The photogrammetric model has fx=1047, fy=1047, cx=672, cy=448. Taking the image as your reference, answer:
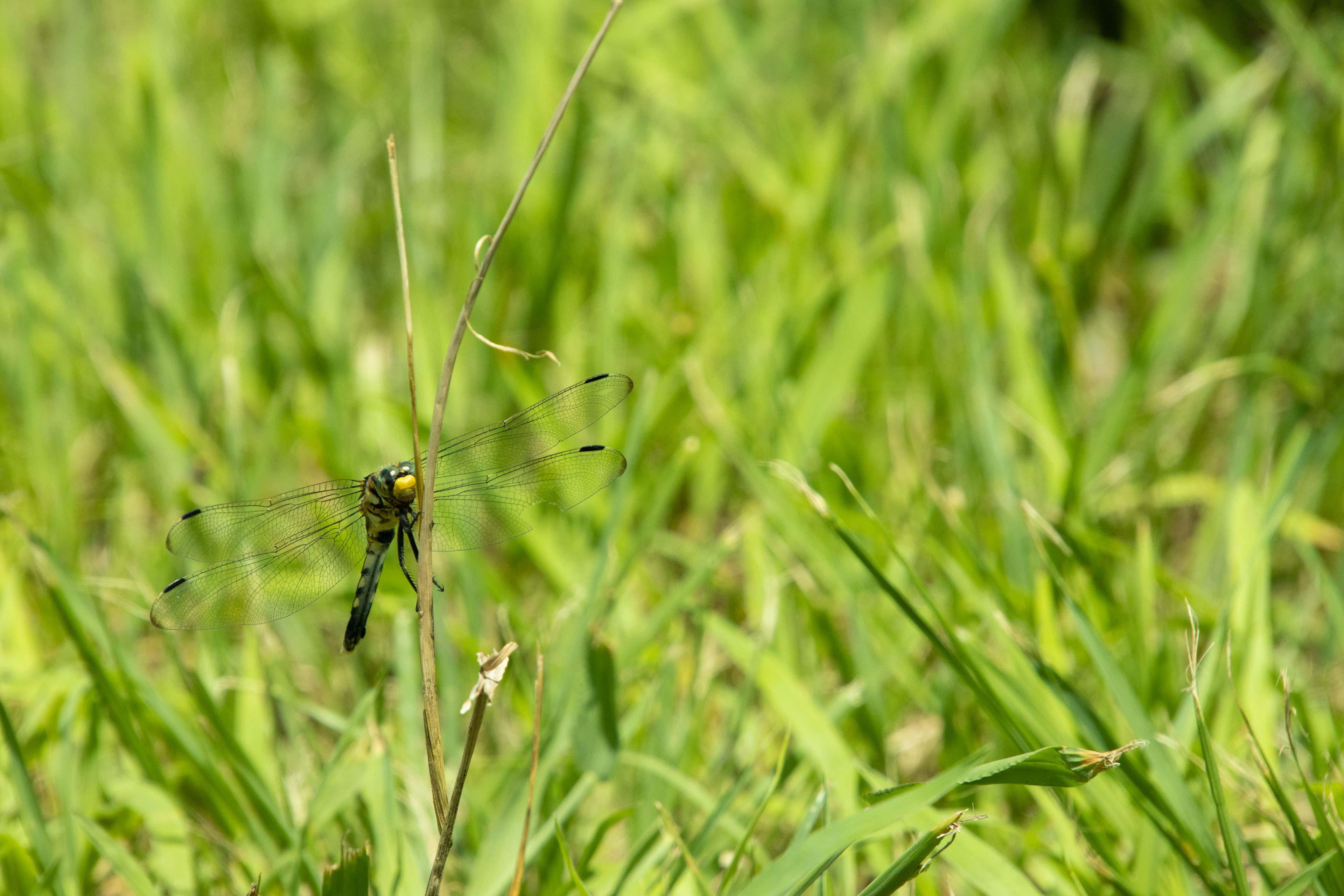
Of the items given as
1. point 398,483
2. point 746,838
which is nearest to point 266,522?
point 398,483

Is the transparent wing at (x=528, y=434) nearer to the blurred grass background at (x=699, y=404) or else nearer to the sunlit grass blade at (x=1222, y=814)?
the blurred grass background at (x=699, y=404)

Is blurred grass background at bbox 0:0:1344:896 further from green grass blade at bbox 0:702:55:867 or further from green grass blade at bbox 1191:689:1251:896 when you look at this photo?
green grass blade at bbox 1191:689:1251:896

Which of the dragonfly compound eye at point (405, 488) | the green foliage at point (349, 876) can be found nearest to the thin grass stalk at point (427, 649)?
the green foliage at point (349, 876)

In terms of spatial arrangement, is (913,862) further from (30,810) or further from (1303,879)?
(30,810)

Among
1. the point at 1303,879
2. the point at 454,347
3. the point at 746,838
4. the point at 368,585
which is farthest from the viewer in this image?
the point at 368,585

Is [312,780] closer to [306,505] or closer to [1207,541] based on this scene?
[306,505]

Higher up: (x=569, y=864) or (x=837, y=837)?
(x=569, y=864)

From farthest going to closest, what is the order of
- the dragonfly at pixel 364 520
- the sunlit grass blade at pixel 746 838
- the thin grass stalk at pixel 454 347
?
the dragonfly at pixel 364 520 → the sunlit grass blade at pixel 746 838 → the thin grass stalk at pixel 454 347

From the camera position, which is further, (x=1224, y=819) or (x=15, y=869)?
(x=15, y=869)
